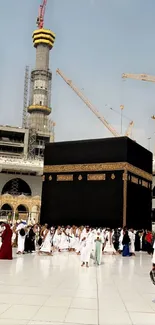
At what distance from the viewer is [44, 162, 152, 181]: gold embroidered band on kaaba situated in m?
16.2

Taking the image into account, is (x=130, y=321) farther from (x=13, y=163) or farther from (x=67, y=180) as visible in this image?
(x=13, y=163)

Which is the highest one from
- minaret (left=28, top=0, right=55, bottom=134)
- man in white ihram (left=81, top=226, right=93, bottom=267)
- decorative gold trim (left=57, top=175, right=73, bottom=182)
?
minaret (left=28, top=0, right=55, bottom=134)

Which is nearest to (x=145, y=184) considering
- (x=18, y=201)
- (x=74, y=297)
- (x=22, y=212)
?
(x=74, y=297)

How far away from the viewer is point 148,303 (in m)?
4.50

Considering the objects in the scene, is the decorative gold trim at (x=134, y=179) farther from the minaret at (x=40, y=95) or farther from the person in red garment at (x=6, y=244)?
the minaret at (x=40, y=95)

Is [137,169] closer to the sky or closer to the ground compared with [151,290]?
closer to the sky

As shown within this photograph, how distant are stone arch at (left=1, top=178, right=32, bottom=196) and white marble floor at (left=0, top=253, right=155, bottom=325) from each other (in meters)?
30.3

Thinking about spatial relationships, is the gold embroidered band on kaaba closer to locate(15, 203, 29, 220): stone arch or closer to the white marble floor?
the white marble floor

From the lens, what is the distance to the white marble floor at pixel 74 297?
3.64m

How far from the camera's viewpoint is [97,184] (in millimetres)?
16609

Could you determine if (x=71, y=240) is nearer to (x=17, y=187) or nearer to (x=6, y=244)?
(x=6, y=244)

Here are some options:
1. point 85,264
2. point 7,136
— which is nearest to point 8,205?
point 7,136

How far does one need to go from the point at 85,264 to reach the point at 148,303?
420cm

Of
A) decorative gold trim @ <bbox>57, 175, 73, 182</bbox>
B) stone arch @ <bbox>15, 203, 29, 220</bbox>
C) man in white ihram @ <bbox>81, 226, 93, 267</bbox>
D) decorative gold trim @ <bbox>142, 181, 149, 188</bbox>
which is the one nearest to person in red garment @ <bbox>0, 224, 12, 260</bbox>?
man in white ihram @ <bbox>81, 226, 93, 267</bbox>
